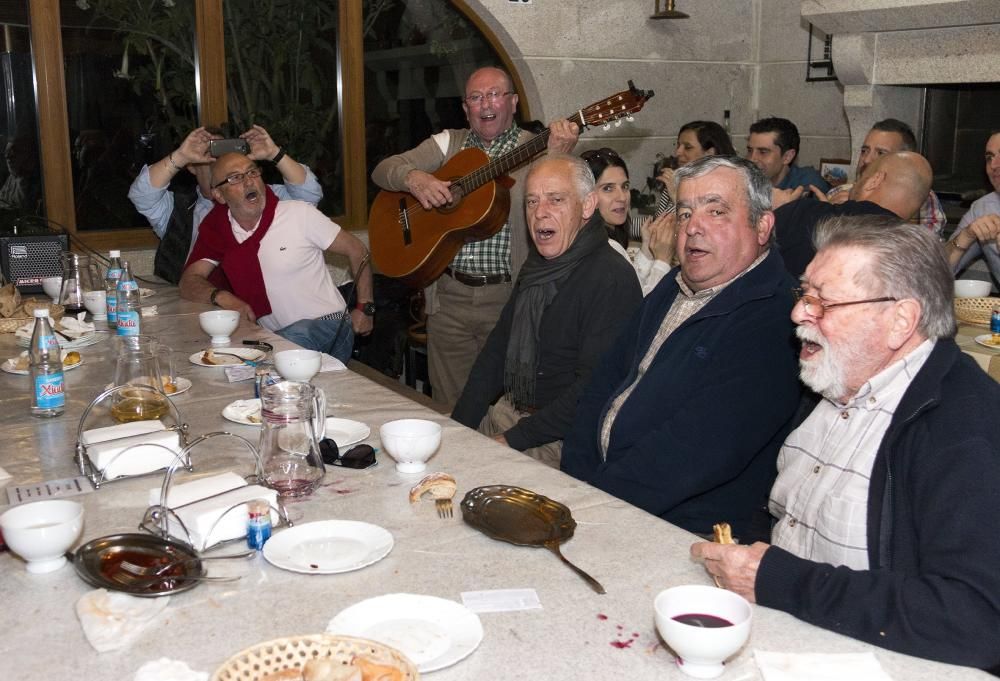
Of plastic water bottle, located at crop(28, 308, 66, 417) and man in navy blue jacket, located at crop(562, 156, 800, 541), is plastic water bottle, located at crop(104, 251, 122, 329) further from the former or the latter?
man in navy blue jacket, located at crop(562, 156, 800, 541)

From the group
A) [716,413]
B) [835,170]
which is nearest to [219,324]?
[716,413]

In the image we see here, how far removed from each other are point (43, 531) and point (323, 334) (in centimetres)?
266

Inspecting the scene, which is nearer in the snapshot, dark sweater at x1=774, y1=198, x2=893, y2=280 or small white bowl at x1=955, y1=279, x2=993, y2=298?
dark sweater at x1=774, y1=198, x2=893, y2=280

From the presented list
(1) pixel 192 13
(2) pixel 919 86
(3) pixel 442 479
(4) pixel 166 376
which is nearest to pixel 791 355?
(3) pixel 442 479

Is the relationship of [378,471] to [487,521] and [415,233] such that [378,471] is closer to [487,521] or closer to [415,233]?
[487,521]

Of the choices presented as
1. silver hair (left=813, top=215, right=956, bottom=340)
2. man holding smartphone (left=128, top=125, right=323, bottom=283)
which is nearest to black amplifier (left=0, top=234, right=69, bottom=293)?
man holding smartphone (left=128, top=125, right=323, bottom=283)

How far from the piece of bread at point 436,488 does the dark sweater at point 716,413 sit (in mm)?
586

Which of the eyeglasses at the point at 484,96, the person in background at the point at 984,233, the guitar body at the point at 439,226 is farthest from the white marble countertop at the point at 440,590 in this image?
the person in background at the point at 984,233

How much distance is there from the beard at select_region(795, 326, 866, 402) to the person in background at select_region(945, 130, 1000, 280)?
266cm

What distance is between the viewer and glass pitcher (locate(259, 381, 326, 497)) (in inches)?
70.1

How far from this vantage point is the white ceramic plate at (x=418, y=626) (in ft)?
4.10

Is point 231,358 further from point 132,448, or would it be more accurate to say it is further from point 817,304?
point 817,304

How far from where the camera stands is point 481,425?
319cm

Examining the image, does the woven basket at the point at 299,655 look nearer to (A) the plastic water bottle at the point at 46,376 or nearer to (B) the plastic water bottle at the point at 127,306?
(A) the plastic water bottle at the point at 46,376
